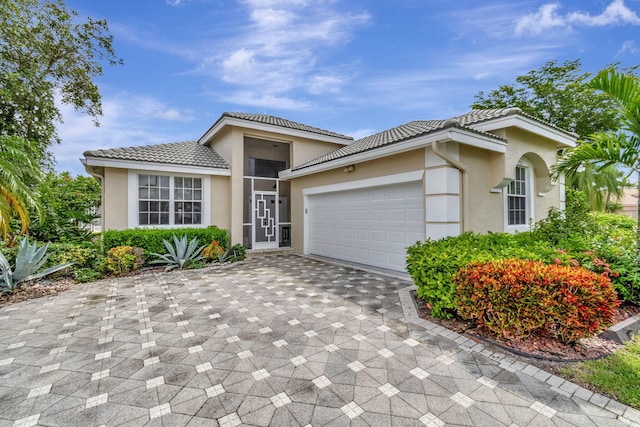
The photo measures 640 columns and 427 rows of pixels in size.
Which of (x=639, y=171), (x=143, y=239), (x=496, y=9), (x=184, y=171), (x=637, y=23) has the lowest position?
(x=143, y=239)

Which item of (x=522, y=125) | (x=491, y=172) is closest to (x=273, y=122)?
(x=491, y=172)

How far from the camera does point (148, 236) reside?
9.51 m

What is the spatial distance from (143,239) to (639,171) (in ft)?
41.6

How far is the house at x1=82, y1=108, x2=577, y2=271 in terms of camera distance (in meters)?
7.20

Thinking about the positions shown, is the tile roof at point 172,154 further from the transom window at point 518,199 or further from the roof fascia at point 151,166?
the transom window at point 518,199

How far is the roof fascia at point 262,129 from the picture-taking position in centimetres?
1123

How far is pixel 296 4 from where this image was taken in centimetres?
828

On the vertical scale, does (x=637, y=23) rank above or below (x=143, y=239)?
above

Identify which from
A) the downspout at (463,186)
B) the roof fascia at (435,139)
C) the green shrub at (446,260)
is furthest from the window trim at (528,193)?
the green shrub at (446,260)

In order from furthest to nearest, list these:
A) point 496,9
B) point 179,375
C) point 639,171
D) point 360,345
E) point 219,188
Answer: point 219,188 < point 496,9 < point 639,171 < point 360,345 < point 179,375

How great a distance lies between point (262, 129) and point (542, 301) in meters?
10.8

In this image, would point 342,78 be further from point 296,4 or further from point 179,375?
point 179,375

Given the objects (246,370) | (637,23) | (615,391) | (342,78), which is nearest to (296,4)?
(342,78)

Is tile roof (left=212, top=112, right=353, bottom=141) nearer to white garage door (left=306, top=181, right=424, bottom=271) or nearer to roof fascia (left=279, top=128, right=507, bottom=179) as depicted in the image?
white garage door (left=306, top=181, right=424, bottom=271)
